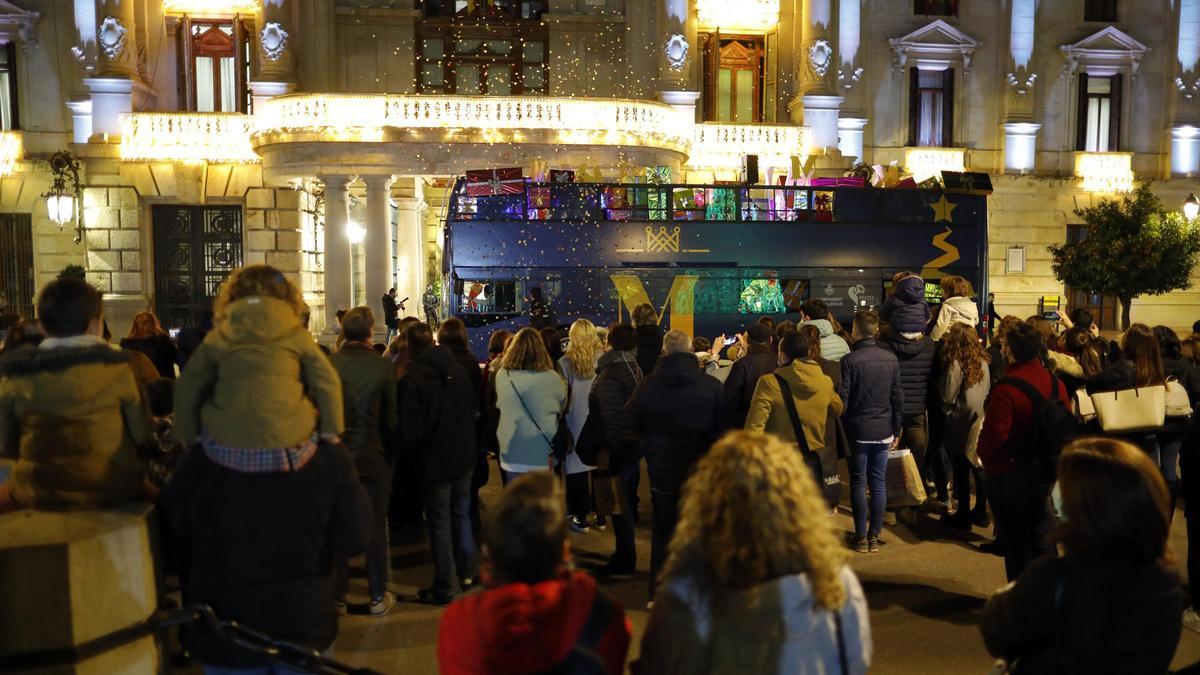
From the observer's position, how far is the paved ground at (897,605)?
6078mm

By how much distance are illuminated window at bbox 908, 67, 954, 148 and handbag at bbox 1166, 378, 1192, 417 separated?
21313mm

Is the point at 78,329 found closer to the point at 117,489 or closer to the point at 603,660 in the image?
the point at 117,489

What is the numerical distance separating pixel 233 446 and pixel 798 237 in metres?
14.4

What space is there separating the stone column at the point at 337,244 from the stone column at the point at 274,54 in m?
3.90

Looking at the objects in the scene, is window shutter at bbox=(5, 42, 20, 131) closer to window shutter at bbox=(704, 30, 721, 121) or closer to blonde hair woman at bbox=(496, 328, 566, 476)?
window shutter at bbox=(704, 30, 721, 121)

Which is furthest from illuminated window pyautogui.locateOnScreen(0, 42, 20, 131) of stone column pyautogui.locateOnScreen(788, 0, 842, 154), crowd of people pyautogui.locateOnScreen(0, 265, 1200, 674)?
crowd of people pyautogui.locateOnScreen(0, 265, 1200, 674)

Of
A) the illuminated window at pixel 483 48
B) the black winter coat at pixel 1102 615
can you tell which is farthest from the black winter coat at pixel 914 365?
the illuminated window at pixel 483 48

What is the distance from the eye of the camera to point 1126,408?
759 cm

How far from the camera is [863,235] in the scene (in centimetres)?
1728

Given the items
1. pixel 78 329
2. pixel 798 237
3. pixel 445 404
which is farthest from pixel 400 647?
pixel 798 237

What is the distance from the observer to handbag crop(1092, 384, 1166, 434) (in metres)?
7.58

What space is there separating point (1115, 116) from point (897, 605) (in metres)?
27.3

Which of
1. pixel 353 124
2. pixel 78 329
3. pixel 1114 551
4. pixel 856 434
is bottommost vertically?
pixel 856 434

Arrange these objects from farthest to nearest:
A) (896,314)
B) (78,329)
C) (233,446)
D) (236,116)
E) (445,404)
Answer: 1. (236,116)
2. (896,314)
3. (445,404)
4. (78,329)
5. (233,446)
